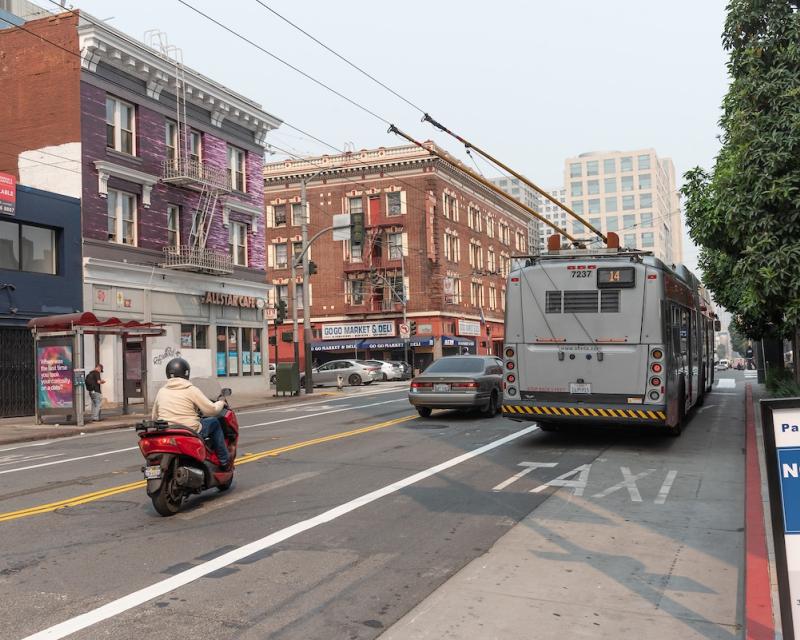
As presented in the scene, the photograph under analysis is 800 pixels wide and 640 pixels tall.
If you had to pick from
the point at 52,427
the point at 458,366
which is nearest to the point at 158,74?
the point at 52,427

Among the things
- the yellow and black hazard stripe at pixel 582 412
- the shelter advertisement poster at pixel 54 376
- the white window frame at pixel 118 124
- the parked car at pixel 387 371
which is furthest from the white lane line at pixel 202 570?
the parked car at pixel 387 371

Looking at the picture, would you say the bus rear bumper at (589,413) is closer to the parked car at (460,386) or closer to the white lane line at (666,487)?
the white lane line at (666,487)

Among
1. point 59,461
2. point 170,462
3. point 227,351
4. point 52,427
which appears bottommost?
point 52,427

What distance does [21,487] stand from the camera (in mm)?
9914

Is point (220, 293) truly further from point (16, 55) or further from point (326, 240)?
point (326, 240)

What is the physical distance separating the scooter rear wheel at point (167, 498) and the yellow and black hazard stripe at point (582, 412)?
21.7ft

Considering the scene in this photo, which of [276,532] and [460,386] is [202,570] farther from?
[460,386]

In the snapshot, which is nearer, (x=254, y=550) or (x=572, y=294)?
(x=254, y=550)

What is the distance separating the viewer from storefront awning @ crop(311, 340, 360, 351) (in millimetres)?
58719

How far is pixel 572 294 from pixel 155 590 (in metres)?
8.94

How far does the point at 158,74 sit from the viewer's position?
2955 cm

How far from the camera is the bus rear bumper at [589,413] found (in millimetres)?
11805

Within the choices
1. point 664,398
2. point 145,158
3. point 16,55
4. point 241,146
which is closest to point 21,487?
point 664,398

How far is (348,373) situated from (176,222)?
51.5 feet
